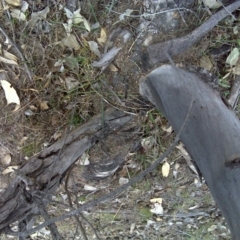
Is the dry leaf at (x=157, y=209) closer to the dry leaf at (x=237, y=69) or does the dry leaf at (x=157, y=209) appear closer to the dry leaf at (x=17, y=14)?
the dry leaf at (x=237, y=69)

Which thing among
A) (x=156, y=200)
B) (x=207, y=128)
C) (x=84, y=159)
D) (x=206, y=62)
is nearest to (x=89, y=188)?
(x=84, y=159)

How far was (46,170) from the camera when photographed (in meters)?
1.42

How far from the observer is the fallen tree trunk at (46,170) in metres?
1.28

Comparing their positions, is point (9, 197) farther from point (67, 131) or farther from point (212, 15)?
point (212, 15)

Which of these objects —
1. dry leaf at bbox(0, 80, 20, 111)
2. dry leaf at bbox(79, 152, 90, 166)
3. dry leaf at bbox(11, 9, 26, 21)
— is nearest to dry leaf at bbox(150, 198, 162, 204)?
dry leaf at bbox(79, 152, 90, 166)

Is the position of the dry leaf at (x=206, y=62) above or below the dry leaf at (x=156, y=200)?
above

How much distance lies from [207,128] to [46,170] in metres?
0.59

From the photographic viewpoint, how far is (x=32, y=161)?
1.45 m

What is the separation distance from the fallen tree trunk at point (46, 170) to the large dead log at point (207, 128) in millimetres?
263

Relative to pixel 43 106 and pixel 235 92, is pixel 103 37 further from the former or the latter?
pixel 235 92

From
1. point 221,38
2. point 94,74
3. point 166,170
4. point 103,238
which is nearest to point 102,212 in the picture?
point 103,238

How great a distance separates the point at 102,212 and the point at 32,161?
2.67ft

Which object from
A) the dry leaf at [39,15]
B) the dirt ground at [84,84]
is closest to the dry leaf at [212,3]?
the dirt ground at [84,84]

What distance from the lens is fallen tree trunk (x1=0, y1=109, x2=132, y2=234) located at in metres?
1.28
